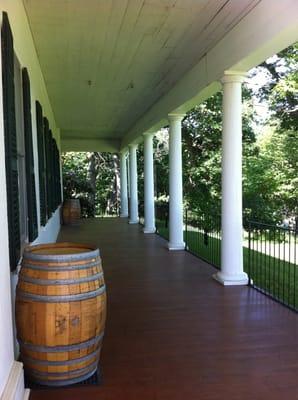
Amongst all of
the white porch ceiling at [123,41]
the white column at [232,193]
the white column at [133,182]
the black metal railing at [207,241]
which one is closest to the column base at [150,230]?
the black metal railing at [207,241]

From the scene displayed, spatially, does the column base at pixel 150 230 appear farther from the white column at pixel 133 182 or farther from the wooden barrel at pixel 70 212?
the wooden barrel at pixel 70 212

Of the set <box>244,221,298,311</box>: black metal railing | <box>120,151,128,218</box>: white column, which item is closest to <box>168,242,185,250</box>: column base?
<box>244,221,298,311</box>: black metal railing

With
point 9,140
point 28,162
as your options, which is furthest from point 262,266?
point 9,140

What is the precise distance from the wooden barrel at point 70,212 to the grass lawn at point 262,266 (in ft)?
11.4

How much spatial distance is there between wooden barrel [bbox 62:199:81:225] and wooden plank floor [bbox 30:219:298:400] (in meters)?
6.99

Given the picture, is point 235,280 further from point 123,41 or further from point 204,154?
point 204,154

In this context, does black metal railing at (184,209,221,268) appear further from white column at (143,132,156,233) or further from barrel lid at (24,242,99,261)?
barrel lid at (24,242,99,261)

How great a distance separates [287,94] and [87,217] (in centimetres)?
902

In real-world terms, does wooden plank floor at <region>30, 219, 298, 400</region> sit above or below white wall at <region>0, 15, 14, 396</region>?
below

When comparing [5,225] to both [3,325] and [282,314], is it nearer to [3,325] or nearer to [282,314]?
[3,325]

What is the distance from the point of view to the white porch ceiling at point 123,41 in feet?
12.7

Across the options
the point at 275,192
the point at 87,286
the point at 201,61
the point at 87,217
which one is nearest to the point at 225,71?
the point at 201,61

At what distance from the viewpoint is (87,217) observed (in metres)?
16.0

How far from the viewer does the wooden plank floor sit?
2.45 metres
